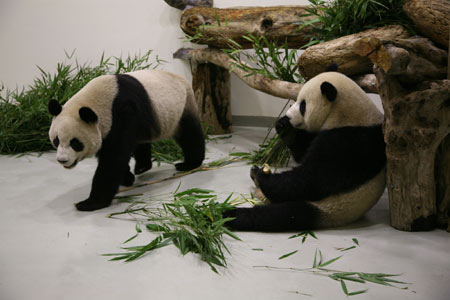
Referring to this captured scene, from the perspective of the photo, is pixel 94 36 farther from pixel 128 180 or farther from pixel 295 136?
pixel 295 136

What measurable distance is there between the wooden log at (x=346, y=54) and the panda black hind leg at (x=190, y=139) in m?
1.06

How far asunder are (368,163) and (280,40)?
220cm

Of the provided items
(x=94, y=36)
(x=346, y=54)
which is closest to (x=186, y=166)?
(x=346, y=54)

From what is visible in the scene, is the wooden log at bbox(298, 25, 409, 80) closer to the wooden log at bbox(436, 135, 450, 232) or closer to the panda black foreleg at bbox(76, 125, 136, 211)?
the wooden log at bbox(436, 135, 450, 232)

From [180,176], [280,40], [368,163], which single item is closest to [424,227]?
[368,163]

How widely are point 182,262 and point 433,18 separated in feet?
6.47

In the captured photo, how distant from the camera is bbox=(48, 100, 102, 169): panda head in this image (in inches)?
103

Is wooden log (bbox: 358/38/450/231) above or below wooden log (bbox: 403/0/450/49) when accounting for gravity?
below

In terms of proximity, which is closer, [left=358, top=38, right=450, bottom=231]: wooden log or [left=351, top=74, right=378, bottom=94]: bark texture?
[left=358, top=38, right=450, bottom=231]: wooden log

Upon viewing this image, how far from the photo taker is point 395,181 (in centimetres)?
231

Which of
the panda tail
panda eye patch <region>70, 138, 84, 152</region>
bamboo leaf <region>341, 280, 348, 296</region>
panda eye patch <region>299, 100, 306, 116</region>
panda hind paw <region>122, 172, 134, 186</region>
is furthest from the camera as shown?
panda hind paw <region>122, 172, 134, 186</region>

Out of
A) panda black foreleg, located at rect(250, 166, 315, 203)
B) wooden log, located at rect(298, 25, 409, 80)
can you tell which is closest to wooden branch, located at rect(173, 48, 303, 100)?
wooden log, located at rect(298, 25, 409, 80)

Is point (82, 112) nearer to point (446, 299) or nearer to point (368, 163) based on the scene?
point (368, 163)

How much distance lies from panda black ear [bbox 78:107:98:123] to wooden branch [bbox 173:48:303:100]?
5.09 feet
